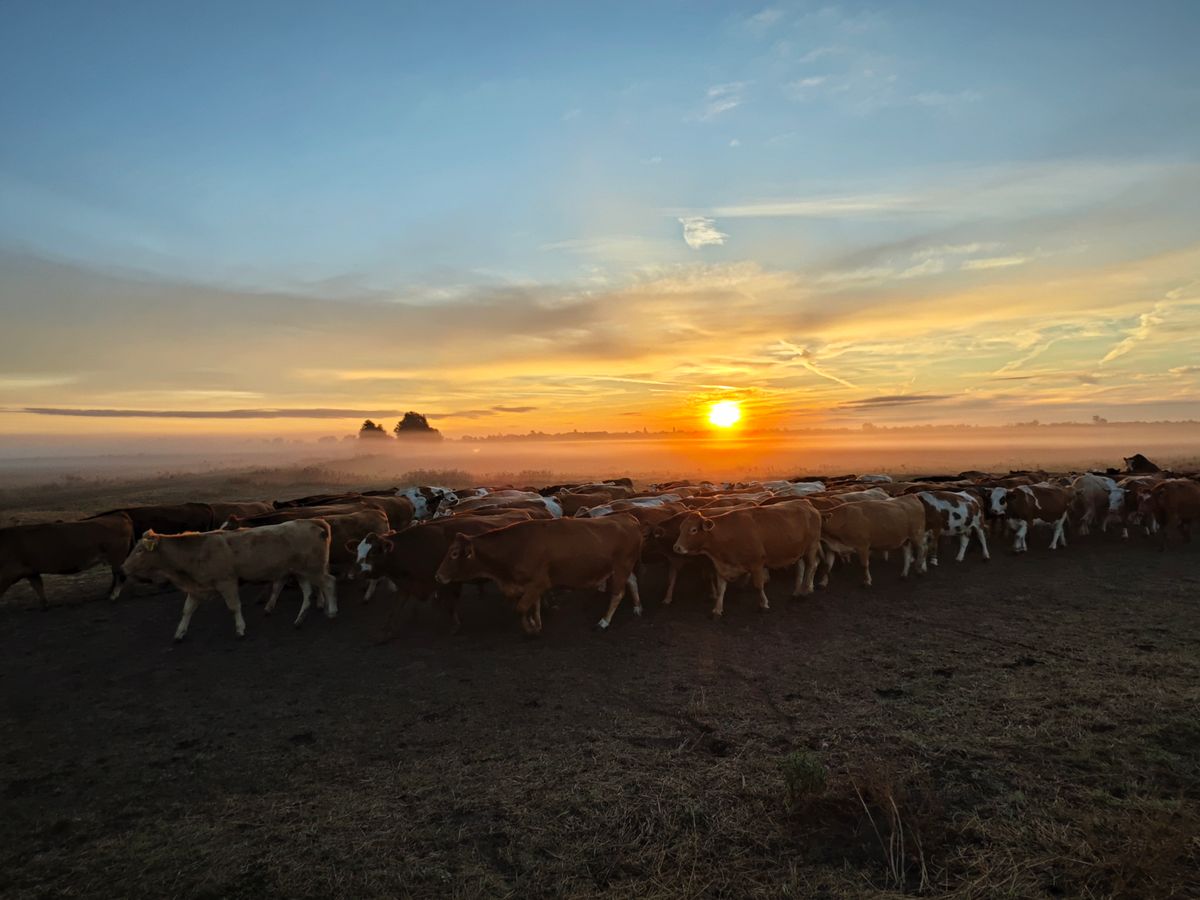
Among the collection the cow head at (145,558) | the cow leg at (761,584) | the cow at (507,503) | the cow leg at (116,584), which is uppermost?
the cow at (507,503)

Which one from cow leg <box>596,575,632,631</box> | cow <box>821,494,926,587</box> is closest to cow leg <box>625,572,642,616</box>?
cow leg <box>596,575,632,631</box>

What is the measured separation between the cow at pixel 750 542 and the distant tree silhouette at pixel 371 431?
101 meters

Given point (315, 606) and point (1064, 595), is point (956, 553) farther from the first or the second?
point (315, 606)

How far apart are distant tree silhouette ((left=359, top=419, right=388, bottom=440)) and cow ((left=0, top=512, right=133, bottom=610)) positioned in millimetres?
95332

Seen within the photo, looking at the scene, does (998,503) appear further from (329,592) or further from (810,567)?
(329,592)

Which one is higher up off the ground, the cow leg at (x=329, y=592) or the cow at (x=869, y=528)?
the cow at (x=869, y=528)

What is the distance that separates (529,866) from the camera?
4.29m

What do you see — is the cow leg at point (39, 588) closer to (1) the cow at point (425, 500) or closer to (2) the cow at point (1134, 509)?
(1) the cow at point (425, 500)

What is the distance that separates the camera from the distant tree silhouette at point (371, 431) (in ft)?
343

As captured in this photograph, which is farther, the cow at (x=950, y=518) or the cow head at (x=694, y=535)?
the cow at (x=950, y=518)

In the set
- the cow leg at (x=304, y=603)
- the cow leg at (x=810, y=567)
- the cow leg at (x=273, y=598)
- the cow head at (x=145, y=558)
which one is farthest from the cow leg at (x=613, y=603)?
the cow head at (x=145, y=558)

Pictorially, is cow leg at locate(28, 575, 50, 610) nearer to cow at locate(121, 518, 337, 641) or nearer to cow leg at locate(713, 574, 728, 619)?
cow at locate(121, 518, 337, 641)

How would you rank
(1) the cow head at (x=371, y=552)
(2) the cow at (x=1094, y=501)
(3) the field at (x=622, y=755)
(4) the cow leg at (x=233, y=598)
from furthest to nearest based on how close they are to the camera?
1. (2) the cow at (x=1094, y=501)
2. (1) the cow head at (x=371, y=552)
3. (4) the cow leg at (x=233, y=598)
4. (3) the field at (x=622, y=755)

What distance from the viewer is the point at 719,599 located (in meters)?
10.6
